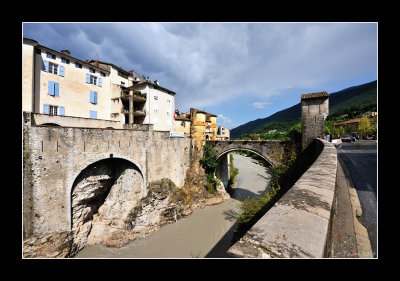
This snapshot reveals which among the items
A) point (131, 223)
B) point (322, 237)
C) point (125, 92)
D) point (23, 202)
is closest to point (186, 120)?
point (125, 92)

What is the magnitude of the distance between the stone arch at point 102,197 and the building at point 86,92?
6.79 metres

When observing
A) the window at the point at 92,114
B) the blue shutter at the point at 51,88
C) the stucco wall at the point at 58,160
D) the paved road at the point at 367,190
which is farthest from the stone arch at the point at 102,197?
the paved road at the point at 367,190

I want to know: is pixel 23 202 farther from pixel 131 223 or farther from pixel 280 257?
pixel 280 257

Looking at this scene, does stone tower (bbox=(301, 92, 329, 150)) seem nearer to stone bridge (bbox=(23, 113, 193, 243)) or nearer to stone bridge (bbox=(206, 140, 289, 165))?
stone bridge (bbox=(206, 140, 289, 165))

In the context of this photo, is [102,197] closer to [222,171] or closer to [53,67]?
[53,67]

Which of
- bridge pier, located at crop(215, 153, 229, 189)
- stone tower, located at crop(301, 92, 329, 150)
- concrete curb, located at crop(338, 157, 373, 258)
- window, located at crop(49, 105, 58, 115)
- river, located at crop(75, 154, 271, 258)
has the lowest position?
river, located at crop(75, 154, 271, 258)

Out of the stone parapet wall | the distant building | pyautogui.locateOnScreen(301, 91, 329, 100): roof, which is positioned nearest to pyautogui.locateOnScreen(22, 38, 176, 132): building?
the distant building

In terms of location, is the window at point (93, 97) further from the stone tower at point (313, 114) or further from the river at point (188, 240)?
the stone tower at point (313, 114)

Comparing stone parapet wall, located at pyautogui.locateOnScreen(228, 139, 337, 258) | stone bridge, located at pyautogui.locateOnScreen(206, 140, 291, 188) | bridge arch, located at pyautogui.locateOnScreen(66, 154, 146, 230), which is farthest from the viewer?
stone bridge, located at pyautogui.locateOnScreen(206, 140, 291, 188)

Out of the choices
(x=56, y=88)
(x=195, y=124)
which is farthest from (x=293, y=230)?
(x=56, y=88)

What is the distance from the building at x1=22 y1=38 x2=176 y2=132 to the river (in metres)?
12.6

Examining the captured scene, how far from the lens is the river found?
12.6 meters
